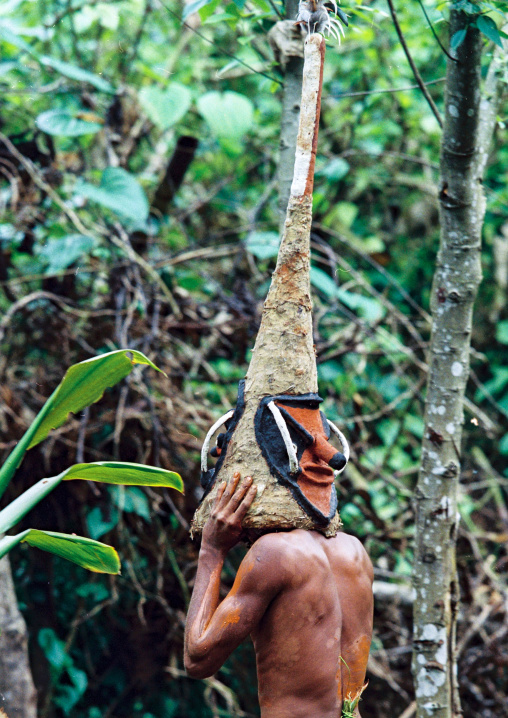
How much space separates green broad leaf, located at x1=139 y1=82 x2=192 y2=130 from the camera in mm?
2916

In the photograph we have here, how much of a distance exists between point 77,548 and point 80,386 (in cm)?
34

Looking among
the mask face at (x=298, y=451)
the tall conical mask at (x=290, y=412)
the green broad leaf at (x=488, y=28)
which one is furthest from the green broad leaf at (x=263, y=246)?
the mask face at (x=298, y=451)

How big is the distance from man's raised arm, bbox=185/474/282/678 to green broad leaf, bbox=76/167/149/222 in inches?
70.0

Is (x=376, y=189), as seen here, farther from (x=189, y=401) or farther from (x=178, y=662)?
(x=178, y=662)

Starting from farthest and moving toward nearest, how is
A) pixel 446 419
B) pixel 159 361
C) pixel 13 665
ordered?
1. pixel 159 361
2. pixel 13 665
3. pixel 446 419

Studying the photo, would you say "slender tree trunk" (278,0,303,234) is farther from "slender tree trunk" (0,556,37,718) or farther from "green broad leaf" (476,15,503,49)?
"slender tree trunk" (0,556,37,718)

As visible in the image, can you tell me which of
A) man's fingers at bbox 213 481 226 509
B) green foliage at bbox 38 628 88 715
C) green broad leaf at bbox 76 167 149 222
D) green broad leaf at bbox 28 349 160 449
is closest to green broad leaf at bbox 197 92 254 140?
green broad leaf at bbox 76 167 149 222

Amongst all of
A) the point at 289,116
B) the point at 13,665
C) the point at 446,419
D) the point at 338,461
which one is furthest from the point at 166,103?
the point at 13,665

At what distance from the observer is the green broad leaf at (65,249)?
281cm

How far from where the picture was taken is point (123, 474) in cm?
140

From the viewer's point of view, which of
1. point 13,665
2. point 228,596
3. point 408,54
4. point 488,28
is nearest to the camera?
point 228,596

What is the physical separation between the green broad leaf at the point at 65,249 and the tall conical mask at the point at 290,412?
65.3 inches

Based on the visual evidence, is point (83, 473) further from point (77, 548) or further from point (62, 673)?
point (62, 673)

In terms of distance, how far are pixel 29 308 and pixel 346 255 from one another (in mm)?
1950
